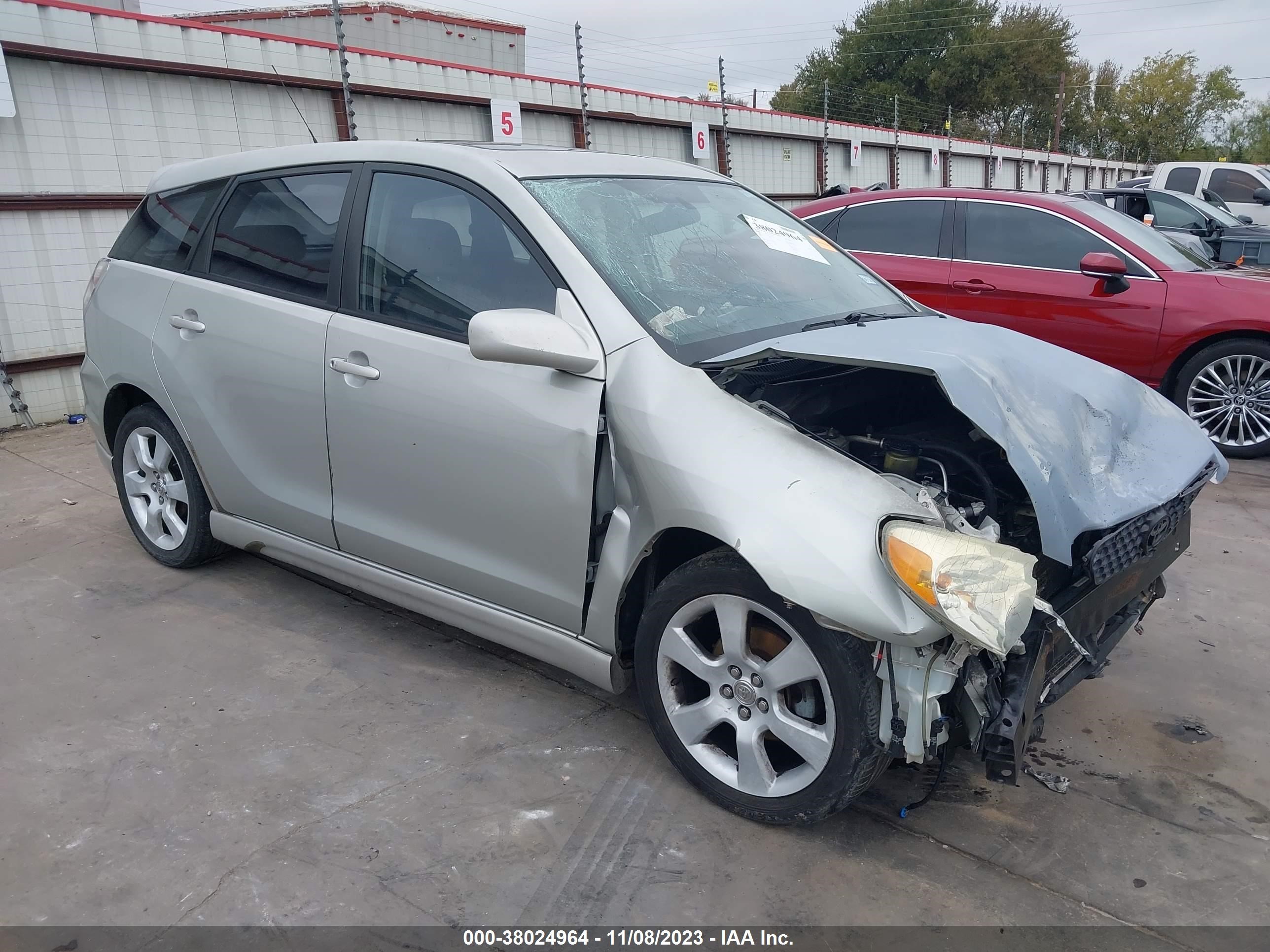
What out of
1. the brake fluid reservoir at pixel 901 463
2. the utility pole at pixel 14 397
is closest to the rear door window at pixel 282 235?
the brake fluid reservoir at pixel 901 463

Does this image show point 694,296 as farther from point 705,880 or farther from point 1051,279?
point 1051,279

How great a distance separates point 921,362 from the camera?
2.48 metres

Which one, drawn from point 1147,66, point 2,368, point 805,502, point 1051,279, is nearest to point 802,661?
point 805,502

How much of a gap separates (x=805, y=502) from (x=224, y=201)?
9.33 ft

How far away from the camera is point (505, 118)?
10930 millimetres

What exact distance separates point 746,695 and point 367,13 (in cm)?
1791

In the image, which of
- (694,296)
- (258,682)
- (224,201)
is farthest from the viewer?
(224,201)

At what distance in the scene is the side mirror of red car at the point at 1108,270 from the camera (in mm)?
6246

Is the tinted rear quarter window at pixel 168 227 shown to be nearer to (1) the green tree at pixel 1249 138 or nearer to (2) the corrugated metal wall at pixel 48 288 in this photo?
(2) the corrugated metal wall at pixel 48 288

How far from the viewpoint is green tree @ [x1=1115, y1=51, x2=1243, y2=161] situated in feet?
179

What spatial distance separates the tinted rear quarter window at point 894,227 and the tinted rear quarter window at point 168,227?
4865 millimetres

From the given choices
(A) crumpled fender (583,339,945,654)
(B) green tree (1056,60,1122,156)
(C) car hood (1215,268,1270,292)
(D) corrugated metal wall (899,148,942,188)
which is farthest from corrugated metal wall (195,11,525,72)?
(B) green tree (1056,60,1122,156)

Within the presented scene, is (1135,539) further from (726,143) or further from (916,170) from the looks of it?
(916,170)

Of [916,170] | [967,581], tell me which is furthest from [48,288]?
[916,170]
